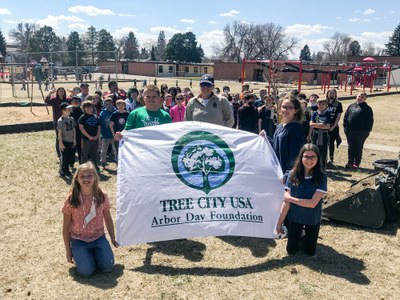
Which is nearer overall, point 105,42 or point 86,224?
point 86,224

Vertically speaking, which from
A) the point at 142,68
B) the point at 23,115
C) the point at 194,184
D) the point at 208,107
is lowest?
the point at 23,115

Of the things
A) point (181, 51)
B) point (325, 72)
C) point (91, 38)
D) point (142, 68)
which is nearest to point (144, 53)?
point (91, 38)

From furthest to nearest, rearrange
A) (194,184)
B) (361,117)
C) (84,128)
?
(361,117) < (84,128) < (194,184)

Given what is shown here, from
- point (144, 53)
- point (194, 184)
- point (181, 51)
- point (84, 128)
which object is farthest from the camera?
point (144, 53)

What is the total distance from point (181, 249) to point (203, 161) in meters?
1.20

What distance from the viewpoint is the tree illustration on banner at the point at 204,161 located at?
4777 millimetres

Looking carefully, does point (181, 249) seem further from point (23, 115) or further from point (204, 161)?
point (23, 115)

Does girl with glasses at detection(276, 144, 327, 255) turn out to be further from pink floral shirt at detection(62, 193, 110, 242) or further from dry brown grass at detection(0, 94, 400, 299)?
pink floral shirt at detection(62, 193, 110, 242)

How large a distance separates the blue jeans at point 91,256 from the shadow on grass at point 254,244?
5.59 ft

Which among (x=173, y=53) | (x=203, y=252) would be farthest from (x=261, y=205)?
(x=173, y=53)

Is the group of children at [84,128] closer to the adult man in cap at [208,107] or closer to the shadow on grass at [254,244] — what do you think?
the adult man in cap at [208,107]

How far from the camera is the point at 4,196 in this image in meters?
6.83

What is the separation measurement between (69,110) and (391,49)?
104100 millimetres

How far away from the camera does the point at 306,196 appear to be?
455 centimetres
